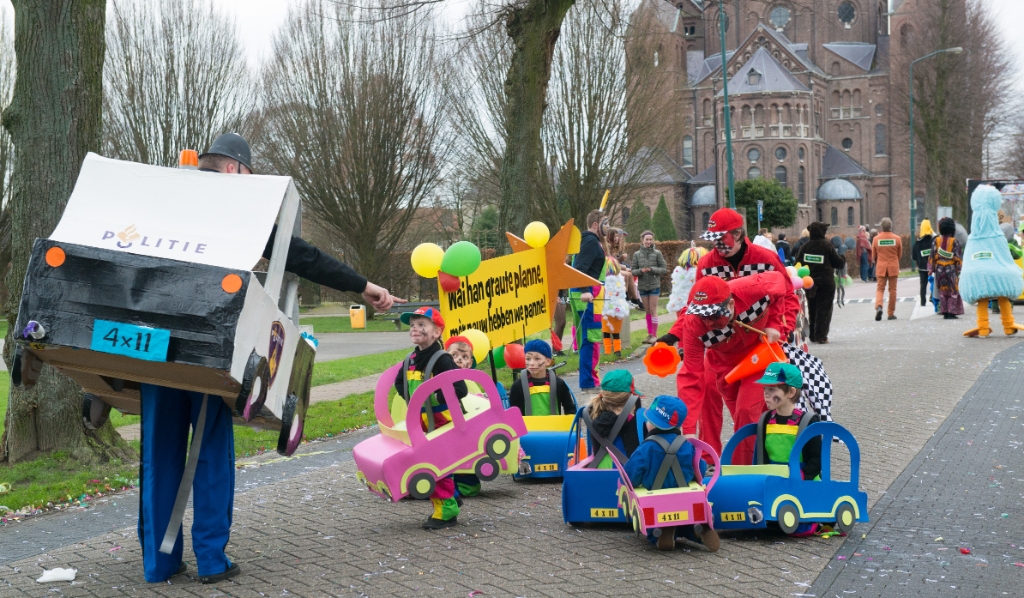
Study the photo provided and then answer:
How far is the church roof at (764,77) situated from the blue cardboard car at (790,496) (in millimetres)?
84792

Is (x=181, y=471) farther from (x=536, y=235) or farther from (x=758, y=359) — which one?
(x=536, y=235)

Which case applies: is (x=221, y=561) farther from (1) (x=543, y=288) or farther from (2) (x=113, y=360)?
(1) (x=543, y=288)

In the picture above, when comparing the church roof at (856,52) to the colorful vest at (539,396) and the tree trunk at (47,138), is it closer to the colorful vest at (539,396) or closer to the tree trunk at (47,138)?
the colorful vest at (539,396)

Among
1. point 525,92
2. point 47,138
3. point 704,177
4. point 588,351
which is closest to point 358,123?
point 525,92

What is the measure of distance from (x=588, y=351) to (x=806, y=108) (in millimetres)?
81852

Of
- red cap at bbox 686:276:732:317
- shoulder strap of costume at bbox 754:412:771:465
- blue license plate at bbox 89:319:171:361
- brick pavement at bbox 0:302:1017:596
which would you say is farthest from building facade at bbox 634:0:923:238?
blue license plate at bbox 89:319:171:361

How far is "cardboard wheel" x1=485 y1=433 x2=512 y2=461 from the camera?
6.29 m

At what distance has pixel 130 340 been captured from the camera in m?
4.10

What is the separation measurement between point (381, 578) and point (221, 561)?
0.75 metres

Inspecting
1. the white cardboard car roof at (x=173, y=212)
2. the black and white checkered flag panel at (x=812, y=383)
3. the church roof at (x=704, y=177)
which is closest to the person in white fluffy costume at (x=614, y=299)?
the black and white checkered flag panel at (x=812, y=383)

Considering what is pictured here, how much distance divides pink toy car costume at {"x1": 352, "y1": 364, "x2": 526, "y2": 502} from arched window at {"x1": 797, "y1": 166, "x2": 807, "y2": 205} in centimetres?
8557

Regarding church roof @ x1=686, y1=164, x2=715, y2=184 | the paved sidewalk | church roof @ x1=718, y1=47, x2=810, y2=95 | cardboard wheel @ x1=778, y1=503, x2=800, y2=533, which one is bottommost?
the paved sidewalk

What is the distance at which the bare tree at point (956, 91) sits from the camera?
59.2 meters

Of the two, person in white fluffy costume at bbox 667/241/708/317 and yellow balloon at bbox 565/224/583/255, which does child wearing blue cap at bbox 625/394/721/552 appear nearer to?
yellow balloon at bbox 565/224/583/255
